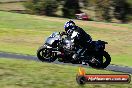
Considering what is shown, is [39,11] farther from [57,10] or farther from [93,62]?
[93,62]

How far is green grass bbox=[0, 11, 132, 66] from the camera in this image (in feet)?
84.8

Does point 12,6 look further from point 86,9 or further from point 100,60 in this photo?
point 100,60

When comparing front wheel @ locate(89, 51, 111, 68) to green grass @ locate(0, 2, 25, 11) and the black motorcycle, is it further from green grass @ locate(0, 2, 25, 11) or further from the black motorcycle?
green grass @ locate(0, 2, 25, 11)

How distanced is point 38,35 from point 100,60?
15239 mm

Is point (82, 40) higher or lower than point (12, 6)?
lower

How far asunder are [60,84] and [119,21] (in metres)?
39.0

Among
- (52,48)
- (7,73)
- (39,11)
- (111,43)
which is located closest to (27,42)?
(111,43)

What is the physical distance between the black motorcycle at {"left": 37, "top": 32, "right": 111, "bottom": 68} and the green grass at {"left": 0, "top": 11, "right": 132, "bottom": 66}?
3.23 metres

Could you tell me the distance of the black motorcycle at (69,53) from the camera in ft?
61.8

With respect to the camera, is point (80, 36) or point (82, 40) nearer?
point (80, 36)

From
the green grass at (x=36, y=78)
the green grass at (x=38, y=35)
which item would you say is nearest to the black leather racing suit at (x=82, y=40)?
the green grass at (x=38, y=35)

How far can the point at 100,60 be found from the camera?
18.9m

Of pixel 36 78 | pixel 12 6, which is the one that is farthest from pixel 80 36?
pixel 12 6

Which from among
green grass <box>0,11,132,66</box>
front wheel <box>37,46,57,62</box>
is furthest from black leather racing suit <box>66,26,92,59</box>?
green grass <box>0,11,132,66</box>
